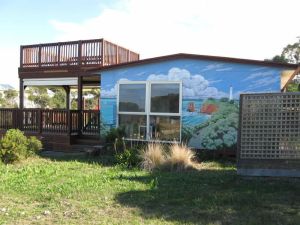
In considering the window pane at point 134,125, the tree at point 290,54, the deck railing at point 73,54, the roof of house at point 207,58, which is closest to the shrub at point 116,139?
the window pane at point 134,125

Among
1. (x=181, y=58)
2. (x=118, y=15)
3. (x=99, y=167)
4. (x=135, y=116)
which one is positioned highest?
(x=118, y=15)

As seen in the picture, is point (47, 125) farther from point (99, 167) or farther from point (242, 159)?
point (242, 159)

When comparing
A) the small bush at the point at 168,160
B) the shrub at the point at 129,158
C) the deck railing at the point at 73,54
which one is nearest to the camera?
the small bush at the point at 168,160

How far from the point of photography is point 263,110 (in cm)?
852

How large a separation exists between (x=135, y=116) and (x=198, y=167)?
3610mm

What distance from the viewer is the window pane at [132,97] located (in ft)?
42.3

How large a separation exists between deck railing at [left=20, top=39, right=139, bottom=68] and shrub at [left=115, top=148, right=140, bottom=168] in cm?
522

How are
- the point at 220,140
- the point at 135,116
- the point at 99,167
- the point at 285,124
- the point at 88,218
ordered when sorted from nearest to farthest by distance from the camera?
the point at 88,218 → the point at 285,124 → the point at 99,167 → the point at 220,140 → the point at 135,116

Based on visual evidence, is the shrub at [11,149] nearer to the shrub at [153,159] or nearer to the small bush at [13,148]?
the small bush at [13,148]

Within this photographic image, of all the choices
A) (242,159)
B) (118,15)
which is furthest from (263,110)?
(118,15)

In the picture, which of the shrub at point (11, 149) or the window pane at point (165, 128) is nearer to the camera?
the shrub at point (11, 149)

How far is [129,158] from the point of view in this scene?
10.5 m

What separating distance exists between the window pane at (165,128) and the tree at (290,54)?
24.6 metres

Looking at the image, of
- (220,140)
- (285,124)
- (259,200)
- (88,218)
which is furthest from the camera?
(220,140)
